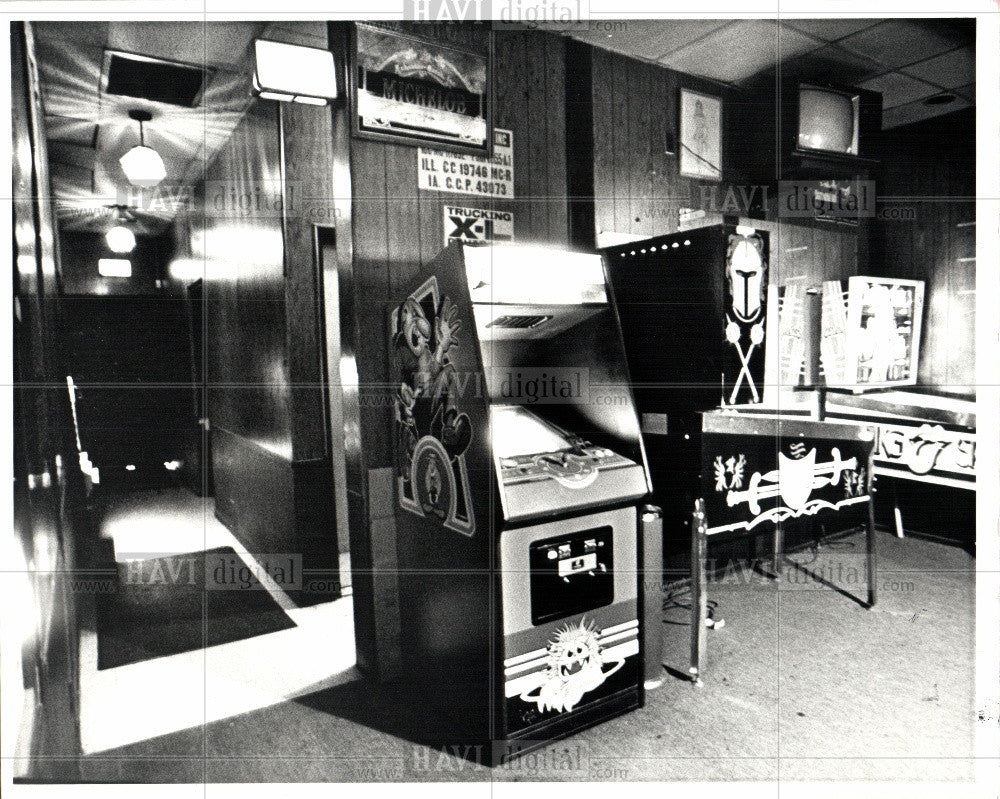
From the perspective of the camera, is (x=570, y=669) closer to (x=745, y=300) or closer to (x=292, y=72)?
(x=745, y=300)

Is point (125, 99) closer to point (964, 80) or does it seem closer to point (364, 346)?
point (364, 346)

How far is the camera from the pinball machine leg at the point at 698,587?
273cm

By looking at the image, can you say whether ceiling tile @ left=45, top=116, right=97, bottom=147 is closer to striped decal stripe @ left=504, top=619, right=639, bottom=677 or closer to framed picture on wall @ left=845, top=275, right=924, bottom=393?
striped decal stripe @ left=504, top=619, right=639, bottom=677

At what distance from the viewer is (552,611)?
2277 millimetres


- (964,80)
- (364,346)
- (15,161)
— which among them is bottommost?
(364,346)

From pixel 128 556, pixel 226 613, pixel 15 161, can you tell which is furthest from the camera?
pixel 128 556

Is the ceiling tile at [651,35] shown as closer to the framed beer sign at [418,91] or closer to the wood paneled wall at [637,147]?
the wood paneled wall at [637,147]

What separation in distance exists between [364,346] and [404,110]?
1.07m

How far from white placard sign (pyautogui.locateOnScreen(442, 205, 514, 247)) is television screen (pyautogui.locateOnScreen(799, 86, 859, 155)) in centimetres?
203

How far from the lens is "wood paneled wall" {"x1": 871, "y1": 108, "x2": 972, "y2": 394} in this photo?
4895 millimetres

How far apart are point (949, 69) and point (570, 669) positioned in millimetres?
4456

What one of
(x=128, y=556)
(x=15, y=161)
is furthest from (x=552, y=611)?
(x=128, y=556)

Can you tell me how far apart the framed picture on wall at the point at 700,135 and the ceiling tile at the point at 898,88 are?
1.22m

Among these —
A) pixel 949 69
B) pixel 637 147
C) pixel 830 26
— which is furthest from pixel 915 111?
pixel 637 147
